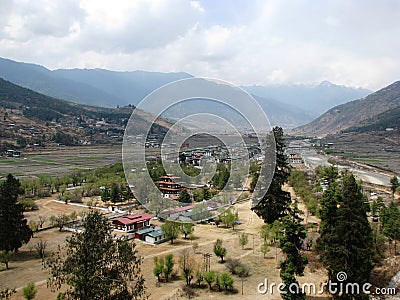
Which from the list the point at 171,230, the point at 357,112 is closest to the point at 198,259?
the point at 171,230

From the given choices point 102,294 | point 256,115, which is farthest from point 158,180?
point 102,294

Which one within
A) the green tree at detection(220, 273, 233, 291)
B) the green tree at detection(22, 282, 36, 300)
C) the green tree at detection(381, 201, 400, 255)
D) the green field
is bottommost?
the green tree at detection(220, 273, 233, 291)

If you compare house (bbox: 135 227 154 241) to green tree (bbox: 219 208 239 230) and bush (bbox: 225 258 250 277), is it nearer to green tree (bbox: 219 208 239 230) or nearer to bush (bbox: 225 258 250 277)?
green tree (bbox: 219 208 239 230)

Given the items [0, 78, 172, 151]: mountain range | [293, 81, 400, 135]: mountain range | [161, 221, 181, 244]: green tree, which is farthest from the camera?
[293, 81, 400, 135]: mountain range

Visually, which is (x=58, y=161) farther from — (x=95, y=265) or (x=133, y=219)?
(x=95, y=265)

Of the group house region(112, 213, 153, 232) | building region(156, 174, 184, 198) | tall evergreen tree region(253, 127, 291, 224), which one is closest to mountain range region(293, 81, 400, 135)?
building region(156, 174, 184, 198)
